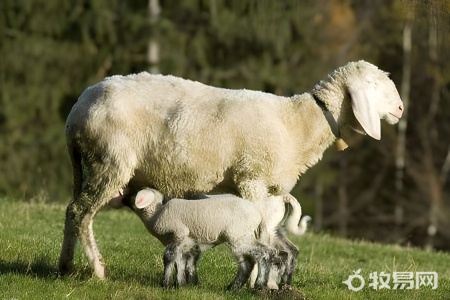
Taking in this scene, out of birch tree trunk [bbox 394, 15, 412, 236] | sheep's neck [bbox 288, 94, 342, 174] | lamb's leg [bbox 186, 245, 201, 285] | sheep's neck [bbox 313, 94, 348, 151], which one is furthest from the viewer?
birch tree trunk [bbox 394, 15, 412, 236]

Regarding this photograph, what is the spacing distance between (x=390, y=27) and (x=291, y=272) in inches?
1000

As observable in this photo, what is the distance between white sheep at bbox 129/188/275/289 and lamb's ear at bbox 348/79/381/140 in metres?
1.11

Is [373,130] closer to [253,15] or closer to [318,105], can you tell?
[318,105]

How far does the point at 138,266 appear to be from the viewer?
30.0 ft

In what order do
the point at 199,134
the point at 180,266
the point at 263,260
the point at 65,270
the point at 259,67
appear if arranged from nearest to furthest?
1. the point at 263,260
2. the point at 180,266
3. the point at 199,134
4. the point at 65,270
5. the point at 259,67

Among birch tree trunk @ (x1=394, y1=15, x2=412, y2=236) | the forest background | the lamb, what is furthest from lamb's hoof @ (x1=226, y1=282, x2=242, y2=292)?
birch tree trunk @ (x1=394, y1=15, x2=412, y2=236)

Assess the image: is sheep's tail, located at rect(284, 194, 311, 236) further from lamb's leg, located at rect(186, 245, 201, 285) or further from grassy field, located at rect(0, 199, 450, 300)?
lamb's leg, located at rect(186, 245, 201, 285)

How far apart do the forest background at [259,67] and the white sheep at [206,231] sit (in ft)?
60.9

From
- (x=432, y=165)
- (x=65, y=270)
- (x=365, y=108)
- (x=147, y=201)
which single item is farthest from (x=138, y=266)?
(x=432, y=165)

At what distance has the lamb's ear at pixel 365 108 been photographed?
8.30 meters

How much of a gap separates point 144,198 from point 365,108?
178 cm

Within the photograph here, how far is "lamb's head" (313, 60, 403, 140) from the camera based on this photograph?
8.31m

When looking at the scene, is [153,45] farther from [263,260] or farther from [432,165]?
[263,260]

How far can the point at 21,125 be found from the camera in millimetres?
29422
